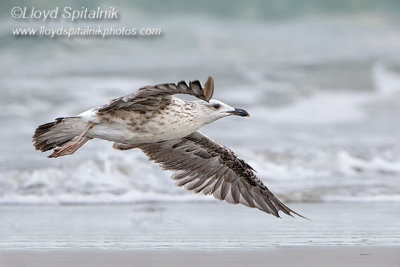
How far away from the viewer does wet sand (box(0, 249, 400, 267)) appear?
6.12 m

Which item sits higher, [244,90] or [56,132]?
[244,90]

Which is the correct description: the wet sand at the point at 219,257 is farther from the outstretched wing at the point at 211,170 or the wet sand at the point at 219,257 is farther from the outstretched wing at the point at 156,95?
the outstretched wing at the point at 156,95

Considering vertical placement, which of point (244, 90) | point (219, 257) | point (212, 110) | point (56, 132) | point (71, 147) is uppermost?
point (244, 90)

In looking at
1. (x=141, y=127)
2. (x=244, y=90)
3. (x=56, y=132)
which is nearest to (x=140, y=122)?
(x=141, y=127)

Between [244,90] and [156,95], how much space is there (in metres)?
9.35

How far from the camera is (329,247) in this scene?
6.61 m

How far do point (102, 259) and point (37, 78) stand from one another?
1044 centimetres

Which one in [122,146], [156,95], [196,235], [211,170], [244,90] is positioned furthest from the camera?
[244,90]

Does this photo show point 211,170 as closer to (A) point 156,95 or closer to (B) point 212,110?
(B) point 212,110

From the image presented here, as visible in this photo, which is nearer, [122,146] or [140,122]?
[140,122]

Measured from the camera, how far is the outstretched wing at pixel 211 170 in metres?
7.45

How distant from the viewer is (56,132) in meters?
6.88

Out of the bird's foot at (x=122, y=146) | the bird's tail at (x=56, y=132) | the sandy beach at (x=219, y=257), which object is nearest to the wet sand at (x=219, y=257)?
the sandy beach at (x=219, y=257)

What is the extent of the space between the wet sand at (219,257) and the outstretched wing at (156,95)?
1025mm
